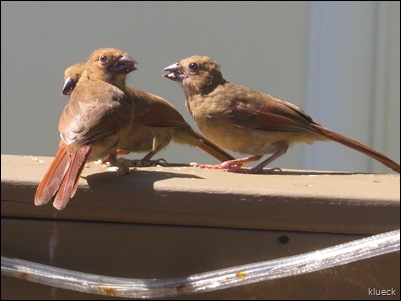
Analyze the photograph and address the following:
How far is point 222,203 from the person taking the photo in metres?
2.25

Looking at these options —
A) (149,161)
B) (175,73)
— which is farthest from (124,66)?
(175,73)

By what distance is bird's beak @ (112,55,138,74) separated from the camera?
11.7 ft

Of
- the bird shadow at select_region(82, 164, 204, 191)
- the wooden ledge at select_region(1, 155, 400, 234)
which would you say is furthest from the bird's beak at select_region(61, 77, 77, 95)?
the wooden ledge at select_region(1, 155, 400, 234)

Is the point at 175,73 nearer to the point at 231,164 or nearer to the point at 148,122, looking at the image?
the point at 148,122

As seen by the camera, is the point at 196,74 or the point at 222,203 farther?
the point at 196,74

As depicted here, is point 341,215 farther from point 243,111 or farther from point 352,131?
point 352,131

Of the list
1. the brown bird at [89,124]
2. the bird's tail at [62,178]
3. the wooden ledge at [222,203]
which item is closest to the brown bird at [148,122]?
the brown bird at [89,124]

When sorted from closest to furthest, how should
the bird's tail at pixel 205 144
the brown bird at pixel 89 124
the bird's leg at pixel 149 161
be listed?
the brown bird at pixel 89 124
the bird's leg at pixel 149 161
the bird's tail at pixel 205 144

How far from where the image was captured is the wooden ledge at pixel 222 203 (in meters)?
2.20

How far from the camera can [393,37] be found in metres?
5.98

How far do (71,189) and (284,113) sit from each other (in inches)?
65.3

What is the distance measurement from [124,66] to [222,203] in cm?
145

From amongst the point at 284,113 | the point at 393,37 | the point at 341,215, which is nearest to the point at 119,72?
the point at 284,113

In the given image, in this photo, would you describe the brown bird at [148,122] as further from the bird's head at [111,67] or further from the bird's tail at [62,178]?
the bird's tail at [62,178]
